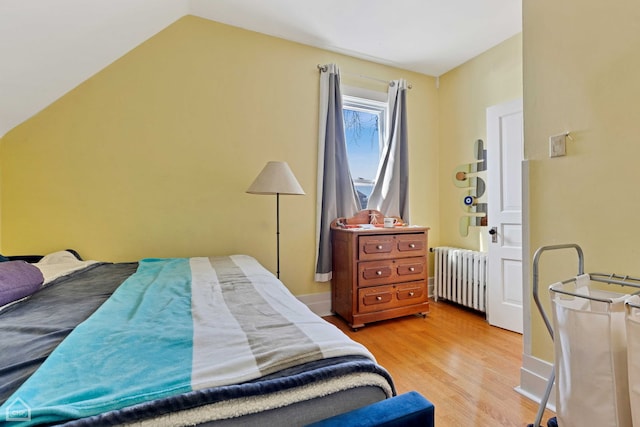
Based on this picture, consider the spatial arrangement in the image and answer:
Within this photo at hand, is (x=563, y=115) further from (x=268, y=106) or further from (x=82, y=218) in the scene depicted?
(x=82, y=218)

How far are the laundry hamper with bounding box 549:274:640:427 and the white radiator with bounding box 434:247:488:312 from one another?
1889mm

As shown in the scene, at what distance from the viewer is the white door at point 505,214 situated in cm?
254

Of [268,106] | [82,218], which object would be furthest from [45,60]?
[268,106]

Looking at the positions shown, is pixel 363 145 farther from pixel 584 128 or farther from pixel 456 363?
pixel 456 363

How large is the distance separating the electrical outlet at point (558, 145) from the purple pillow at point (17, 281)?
2600 millimetres

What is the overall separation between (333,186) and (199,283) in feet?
5.84

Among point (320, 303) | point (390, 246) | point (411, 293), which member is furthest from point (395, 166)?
point (320, 303)

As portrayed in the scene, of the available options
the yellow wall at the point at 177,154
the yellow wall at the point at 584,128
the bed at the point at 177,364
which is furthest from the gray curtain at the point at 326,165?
the bed at the point at 177,364

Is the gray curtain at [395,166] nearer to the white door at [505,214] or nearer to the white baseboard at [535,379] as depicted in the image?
the white door at [505,214]

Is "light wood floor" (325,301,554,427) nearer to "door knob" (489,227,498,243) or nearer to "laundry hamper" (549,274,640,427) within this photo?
"laundry hamper" (549,274,640,427)

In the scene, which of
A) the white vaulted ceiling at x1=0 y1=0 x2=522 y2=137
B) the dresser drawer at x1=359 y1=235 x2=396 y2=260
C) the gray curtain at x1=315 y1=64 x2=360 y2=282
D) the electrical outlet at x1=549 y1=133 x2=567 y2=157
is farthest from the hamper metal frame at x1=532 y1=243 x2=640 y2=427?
the white vaulted ceiling at x1=0 y1=0 x2=522 y2=137

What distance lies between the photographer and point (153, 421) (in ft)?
1.72

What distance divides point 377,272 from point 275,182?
4.13ft

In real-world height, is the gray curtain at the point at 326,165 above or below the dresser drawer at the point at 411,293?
above
